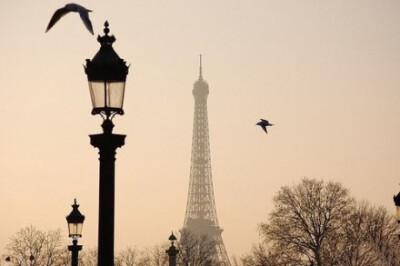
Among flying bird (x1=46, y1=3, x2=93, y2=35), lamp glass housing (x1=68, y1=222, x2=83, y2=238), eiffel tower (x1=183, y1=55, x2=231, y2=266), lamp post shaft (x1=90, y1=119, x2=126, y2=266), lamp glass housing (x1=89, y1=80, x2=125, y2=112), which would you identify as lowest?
lamp post shaft (x1=90, y1=119, x2=126, y2=266)

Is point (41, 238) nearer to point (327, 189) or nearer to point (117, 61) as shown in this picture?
point (327, 189)

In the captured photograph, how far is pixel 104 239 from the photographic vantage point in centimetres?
1530

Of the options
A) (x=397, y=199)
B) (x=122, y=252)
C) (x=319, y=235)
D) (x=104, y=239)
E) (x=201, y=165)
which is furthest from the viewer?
(x=201, y=165)

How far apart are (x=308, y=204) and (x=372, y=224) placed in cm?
678

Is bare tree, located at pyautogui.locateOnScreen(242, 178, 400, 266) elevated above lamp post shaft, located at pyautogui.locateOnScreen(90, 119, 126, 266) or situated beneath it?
elevated above

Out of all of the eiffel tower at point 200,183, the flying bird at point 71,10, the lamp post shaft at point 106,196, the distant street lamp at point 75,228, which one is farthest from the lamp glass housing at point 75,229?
the eiffel tower at point 200,183

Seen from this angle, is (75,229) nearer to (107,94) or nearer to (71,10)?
(107,94)

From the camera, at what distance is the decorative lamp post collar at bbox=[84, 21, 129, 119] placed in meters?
15.3

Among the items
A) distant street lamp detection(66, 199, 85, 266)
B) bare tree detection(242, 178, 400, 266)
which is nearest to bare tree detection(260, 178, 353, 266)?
bare tree detection(242, 178, 400, 266)

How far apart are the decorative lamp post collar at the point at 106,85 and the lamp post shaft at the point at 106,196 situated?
0.95ft

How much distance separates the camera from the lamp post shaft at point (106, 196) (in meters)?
15.2

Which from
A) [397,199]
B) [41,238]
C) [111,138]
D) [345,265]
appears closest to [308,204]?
[345,265]

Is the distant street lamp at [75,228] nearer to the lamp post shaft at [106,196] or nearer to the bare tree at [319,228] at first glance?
the lamp post shaft at [106,196]

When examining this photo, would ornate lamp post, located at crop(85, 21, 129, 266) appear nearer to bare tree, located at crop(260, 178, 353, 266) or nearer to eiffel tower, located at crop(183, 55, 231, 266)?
bare tree, located at crop(260, 178, 353, 266)
